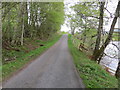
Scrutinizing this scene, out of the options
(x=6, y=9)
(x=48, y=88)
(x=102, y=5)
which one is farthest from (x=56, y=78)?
(x=6, y=9)

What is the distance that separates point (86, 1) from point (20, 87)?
792 centimetres

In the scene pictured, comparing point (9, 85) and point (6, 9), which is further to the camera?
point (6, 9)

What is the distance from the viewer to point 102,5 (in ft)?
25.0

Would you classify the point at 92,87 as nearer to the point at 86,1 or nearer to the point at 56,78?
the point at 56,78

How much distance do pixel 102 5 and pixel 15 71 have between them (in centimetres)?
798

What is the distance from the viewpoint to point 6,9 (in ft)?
27.0

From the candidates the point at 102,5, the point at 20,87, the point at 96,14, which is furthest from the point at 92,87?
the point at 96,14

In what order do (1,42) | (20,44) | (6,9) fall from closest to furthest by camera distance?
(6,9) → (1,42) → (20,44)

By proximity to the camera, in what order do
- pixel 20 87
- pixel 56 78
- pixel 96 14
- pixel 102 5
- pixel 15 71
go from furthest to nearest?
pixel 96 14, pixel 102 5, pixel 15 71, pixel 56 78, pixel 20 87

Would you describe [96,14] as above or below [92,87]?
above

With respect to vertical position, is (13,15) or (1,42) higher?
(13,15)

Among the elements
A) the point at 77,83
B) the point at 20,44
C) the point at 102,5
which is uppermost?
the point at 102,5

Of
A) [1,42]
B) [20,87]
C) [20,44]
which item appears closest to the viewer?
[20,87]

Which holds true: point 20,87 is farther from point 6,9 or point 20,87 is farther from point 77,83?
point 6,9
